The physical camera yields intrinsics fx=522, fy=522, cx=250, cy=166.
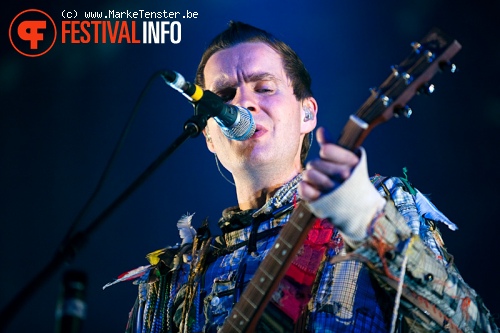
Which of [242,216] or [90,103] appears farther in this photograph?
[90,103]

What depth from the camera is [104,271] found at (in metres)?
4.20

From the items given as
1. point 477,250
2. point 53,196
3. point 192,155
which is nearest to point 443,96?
point 477,250

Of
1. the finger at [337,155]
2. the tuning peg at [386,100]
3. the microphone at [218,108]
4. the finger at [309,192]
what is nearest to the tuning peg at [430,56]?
the tuning peg at [386,100]

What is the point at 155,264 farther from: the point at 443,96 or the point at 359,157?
the point at 443,96

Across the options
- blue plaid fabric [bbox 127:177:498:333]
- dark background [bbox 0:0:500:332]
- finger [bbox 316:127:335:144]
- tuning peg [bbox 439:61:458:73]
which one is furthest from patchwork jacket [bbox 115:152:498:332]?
dark background [bbox 0:0:500:332]

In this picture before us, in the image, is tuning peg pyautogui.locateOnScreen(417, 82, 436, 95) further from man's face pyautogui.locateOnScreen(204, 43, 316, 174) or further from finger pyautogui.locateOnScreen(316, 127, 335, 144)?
man's face pyautogui.locateOnScreen(204, 43, 316, 174)

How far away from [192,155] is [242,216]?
5.48 feet

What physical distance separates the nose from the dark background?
1271 mm

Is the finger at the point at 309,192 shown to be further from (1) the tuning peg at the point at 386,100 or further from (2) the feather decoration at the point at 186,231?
(2) the feather decoration at the point at 186,231

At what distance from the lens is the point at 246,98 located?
2.62 meters

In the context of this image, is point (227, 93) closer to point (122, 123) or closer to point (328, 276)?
point (328, 276)

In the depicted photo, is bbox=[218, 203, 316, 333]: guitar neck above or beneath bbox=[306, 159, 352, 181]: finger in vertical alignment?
beneath

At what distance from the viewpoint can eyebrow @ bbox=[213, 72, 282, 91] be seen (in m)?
2.71

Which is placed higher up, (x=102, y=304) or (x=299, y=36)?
(x=299, y=36)
